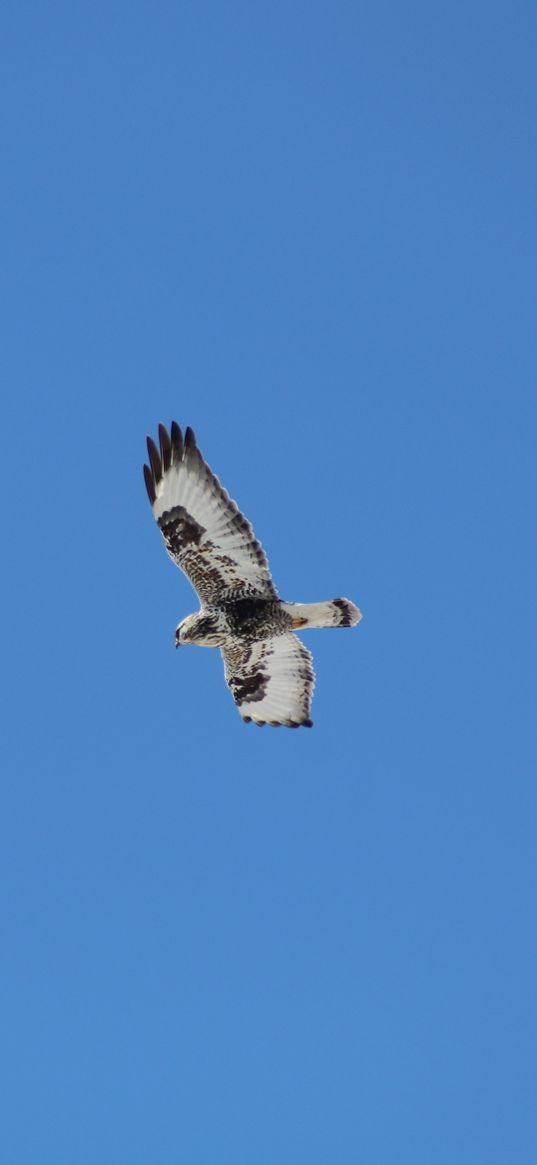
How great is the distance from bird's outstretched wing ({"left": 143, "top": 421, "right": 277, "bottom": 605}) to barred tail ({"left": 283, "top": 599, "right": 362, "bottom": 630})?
1.07 ft

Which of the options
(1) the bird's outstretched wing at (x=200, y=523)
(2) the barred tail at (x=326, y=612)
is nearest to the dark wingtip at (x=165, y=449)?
(1) the bird's outstretched wing at (x=200, y=523)

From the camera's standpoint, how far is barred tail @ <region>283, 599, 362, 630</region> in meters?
16.4

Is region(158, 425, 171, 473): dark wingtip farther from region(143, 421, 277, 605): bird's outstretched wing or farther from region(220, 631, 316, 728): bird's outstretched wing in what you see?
region(220, 631, 316, 728): bird's outstretched wing

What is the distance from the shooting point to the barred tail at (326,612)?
16406 millimetres

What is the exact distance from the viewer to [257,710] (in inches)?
687

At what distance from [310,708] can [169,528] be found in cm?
284

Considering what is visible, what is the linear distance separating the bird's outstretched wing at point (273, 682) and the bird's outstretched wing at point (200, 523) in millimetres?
1004

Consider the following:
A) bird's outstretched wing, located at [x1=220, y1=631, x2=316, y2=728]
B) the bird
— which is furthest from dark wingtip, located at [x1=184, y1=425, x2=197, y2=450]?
bird's outstretched wing, located at [x1=220, y1=631, x2=316, y2=728]

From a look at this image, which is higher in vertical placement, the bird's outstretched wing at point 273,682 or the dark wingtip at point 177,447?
the dark wingtip at point 177,447

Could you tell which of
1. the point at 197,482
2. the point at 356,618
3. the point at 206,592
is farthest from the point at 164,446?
the point at 356,618

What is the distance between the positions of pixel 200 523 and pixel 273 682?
2373 mm

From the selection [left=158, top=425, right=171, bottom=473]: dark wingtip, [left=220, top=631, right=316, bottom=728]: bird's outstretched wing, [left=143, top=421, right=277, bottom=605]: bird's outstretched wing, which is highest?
A: [left=158, top=425, right=171, bottom=473]: dark wingtip

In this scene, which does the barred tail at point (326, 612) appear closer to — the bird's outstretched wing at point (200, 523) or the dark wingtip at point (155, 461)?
the bird's outstretched wing at point (200, 523)

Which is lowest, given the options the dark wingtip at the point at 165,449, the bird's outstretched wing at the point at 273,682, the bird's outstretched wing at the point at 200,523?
the bird's outstretched wing at the point at 273,682
